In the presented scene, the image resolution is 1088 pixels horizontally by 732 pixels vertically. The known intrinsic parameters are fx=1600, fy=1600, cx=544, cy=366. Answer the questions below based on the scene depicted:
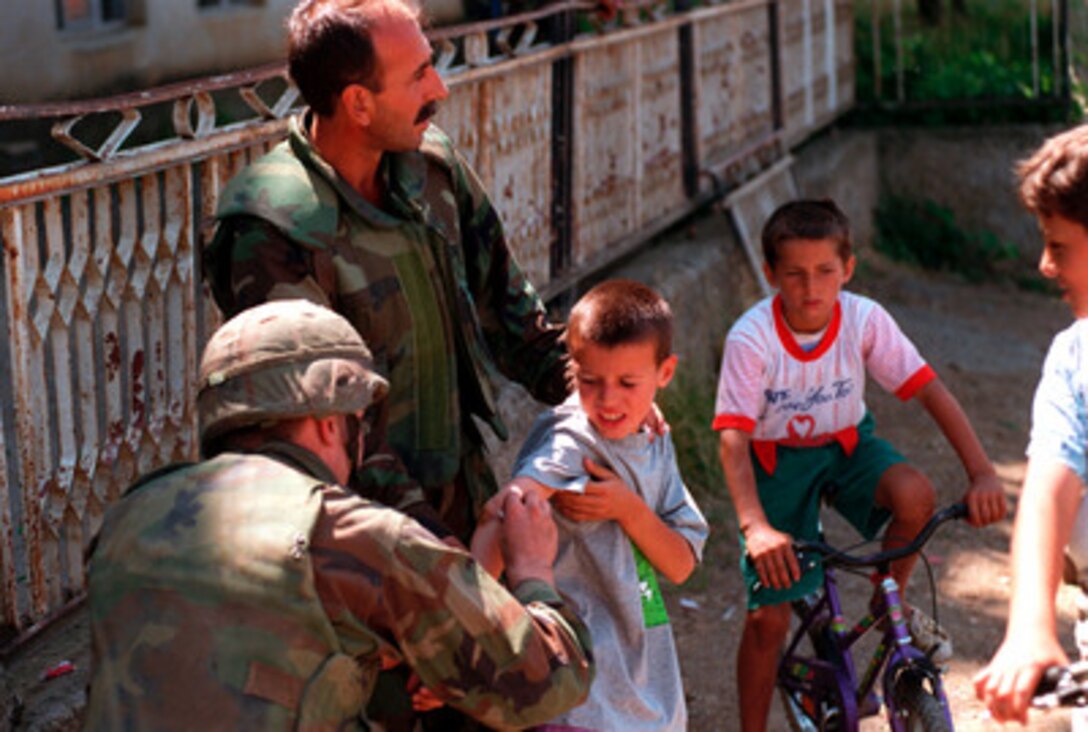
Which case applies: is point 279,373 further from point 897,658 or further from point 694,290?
point 694,290

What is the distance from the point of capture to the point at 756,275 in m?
8.60

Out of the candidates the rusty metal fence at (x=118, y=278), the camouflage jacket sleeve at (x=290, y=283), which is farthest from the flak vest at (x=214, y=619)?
the rusty metal fence at (x=118, y=278)

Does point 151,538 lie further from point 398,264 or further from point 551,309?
point 551,309

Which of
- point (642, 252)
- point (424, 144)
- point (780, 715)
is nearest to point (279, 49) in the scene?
point (642, 252)

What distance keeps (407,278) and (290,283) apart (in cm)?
29

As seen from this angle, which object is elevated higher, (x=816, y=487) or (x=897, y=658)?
(x=816, y=487)

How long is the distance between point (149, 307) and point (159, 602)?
1827 millimetres

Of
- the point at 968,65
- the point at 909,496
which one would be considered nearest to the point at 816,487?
the point at 909,496

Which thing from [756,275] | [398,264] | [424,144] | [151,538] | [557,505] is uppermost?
[424,144]

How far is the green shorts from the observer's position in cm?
403

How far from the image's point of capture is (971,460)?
3773 millimetres

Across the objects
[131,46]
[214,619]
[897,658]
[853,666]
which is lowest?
[853,666]

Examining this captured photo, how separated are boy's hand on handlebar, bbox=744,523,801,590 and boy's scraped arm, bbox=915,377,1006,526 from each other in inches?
16.4

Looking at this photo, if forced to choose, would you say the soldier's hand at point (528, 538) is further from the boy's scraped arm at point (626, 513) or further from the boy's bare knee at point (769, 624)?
the boy's bare knee at point (769, 624)
